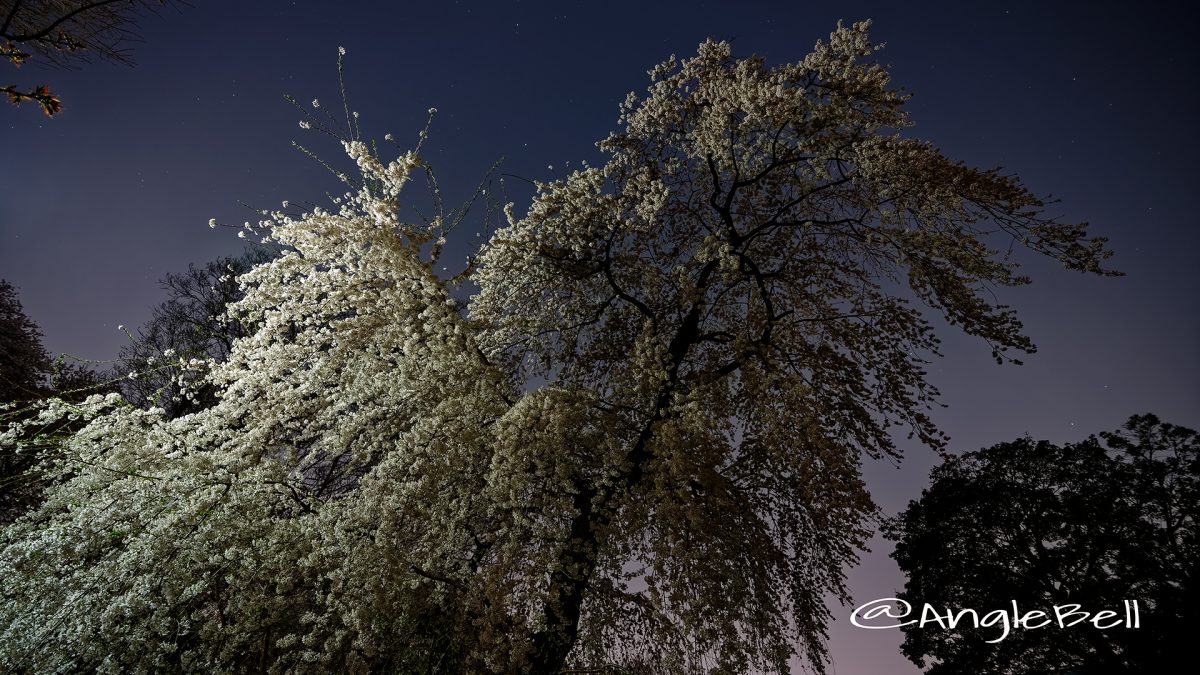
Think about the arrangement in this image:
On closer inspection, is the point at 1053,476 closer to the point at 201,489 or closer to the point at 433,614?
the point at 433,614

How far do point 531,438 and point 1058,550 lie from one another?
614 inches

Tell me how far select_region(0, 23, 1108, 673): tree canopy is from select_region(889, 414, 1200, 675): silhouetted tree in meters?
10.5

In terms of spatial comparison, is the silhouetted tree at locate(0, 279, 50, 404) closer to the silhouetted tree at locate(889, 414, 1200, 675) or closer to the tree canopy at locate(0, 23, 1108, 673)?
the tree canopy at locate(0, 23, 1108, 673)

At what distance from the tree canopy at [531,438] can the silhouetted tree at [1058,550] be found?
1048 cm

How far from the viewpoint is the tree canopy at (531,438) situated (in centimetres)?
449

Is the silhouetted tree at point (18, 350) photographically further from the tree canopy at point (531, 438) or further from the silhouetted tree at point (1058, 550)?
the silhouetted tree at point (1058, 550)

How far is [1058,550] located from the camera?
1358 cm

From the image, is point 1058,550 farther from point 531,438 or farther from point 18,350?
point 18,350

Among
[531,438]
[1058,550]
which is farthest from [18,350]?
[1058,550]

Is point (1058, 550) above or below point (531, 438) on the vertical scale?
above

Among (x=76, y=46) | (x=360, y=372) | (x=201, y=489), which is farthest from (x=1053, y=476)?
(x=76, y=46)

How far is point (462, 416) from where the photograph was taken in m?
5.63

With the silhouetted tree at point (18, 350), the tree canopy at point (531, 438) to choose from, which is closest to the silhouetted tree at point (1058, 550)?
the tree canopy at point (531, 438)

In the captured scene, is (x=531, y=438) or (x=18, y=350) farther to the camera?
(x=18, y=350)
